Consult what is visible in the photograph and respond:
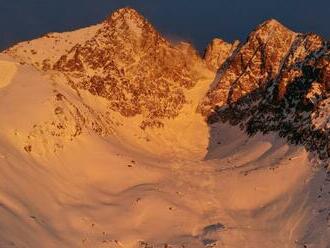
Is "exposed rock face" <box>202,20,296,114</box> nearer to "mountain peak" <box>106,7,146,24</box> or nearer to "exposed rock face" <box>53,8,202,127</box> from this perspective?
"exposed rock face" <box>53,8,202,127</box>

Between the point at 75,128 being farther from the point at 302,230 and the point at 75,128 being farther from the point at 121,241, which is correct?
the point at 302,230

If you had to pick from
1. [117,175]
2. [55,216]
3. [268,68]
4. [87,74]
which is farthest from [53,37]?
[55,216]

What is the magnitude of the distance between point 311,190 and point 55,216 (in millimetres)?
16368

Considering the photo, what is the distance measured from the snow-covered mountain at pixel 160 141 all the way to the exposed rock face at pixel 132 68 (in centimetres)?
16

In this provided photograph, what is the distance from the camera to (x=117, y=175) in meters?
47.3

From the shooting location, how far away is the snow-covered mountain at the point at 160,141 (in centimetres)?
3788

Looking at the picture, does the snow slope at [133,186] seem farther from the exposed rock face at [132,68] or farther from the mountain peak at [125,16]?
the mountain peak at [125,16]

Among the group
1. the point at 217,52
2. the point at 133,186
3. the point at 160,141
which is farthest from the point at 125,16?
the point at 133,186

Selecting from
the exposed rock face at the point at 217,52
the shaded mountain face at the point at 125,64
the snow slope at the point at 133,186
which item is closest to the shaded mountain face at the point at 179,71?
the shaded mountain face at the point at 125,64

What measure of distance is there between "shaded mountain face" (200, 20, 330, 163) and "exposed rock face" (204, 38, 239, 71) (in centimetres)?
359

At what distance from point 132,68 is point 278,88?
17359mm

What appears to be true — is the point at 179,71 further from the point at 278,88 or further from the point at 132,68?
the point at 278,88

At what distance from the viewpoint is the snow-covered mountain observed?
3788 cm

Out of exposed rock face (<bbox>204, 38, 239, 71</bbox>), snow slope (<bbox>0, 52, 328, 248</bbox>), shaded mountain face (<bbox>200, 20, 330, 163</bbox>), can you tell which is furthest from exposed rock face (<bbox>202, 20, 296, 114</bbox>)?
snow slope (<bbox>0, 52, 328, 248</bbox>)
